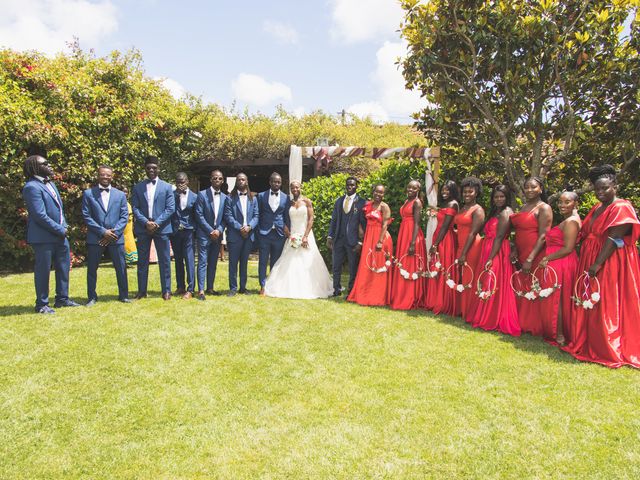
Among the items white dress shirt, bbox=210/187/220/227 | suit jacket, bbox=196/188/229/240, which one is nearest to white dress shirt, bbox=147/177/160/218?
suit jacket, bbox=196/188/229/240

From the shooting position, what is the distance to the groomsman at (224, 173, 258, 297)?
26.7 feet

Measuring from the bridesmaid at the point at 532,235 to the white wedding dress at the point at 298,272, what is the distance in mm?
3671

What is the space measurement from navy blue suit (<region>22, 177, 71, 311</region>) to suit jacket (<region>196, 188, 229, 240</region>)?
2.14 meters

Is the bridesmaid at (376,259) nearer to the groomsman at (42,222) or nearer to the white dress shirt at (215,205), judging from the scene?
the white dress shirt at (215,205)

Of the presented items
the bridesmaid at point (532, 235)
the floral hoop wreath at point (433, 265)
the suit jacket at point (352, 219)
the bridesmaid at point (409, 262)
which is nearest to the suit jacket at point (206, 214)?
the suit jacket at point (352, 219)

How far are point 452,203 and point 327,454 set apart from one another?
4.98 meters

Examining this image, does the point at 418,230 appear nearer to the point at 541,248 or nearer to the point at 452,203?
the point at 452,203

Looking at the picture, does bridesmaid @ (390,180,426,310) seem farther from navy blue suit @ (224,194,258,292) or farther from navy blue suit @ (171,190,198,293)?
navy blue suit @ (171,190,198,293)

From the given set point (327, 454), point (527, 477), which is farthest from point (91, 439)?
point (527, 477)

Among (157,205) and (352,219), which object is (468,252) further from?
(157,205)

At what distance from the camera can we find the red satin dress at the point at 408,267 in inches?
303

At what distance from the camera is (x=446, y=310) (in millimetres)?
7430

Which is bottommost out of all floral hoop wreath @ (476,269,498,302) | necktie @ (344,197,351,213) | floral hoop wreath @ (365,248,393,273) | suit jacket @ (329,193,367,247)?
floral hoop wreath @ (476,269,498,302)

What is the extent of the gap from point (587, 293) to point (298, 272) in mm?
4841
